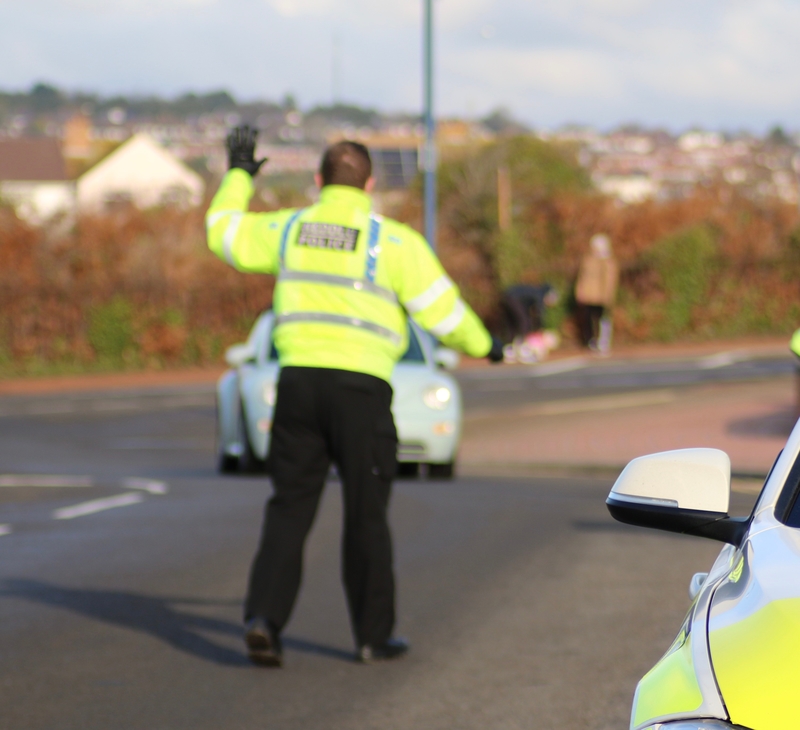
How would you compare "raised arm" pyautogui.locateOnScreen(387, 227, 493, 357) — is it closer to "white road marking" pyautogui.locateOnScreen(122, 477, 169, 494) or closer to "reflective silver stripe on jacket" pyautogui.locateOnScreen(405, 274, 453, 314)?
"reflective silver stripe on jacket" pyautogui.locateOnScreen(405, 274, 453, 314)

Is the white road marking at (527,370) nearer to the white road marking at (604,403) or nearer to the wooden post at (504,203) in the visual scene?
the wooden post at (504,203)

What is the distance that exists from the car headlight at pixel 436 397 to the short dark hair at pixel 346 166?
616 centimetres

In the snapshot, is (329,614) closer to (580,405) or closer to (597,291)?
(580,405)

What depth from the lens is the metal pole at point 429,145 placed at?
26422mm

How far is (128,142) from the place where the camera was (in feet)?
280

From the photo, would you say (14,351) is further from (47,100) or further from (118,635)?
(47,100)

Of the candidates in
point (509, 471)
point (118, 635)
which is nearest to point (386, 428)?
point (118, 635)

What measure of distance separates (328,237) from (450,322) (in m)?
0.53

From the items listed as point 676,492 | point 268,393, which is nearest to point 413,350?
point 268,393

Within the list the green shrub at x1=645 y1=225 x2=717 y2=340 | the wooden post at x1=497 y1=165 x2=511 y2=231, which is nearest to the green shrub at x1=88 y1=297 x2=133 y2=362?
the wooden post at x1=497 y1=165 x2=511 y2=231

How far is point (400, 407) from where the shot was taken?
1153 centimetres

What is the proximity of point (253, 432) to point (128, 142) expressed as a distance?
76.4 m

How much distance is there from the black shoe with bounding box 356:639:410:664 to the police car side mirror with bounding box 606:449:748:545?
111 inches

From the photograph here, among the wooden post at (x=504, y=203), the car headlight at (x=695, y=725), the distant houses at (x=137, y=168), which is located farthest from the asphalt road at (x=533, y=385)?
the distant houses at (x=137, y=168)
